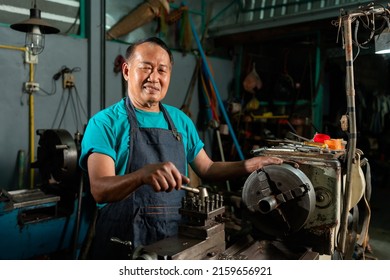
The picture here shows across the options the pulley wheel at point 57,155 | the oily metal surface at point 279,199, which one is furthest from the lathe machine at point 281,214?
the pulley wheel at point 57,155

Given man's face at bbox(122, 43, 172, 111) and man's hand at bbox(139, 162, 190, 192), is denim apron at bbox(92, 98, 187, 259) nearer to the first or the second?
man's face at bbox(122, 43, 172, 111)

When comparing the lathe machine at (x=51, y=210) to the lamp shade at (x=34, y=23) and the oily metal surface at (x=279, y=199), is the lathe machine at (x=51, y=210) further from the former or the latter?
the oily metal surface at (x=279, y=199)

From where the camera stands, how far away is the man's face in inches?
51.5

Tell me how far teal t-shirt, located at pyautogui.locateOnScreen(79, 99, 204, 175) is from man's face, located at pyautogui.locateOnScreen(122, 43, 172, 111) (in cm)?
8

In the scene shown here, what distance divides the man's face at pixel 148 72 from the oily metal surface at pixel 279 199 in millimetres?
485

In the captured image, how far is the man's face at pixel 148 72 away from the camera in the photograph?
51.5 inches

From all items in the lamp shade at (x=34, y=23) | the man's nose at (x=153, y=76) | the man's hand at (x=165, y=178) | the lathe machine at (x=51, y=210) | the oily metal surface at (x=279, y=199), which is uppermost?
the lamp shade at (x=34, y=23)

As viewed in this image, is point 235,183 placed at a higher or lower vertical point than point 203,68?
lower

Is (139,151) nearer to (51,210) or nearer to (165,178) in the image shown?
(165,178)

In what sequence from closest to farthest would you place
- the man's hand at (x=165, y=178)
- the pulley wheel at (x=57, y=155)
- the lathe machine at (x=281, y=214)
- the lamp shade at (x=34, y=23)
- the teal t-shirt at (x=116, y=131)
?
the man's hand at (x=165, y=178)
the lathe machine at (x=281, y=214)
the teal t-shirt at (x=116, y=131)
the lamp shade at (x=34, y=23)
the pulley wheel at (x=57, y=155)
